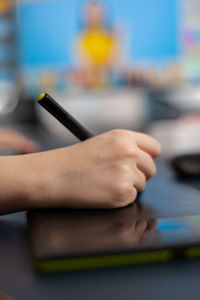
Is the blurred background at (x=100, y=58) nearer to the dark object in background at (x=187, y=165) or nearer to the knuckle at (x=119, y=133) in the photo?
the dark object in background at (x=187, y=165)

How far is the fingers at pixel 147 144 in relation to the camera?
47 centimetres

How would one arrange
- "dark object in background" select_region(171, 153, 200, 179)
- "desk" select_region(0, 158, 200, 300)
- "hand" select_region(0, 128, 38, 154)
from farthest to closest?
"hand" select_region(0, 128, 38, 154)
"dark object in background" select_region(171, 153, 200, 179)
"desk" select_region(0, 158, 200, 300)

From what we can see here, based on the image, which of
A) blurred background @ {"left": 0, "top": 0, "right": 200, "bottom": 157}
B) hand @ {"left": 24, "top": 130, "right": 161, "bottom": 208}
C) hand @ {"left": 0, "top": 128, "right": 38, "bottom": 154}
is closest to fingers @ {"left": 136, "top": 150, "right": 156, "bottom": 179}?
hand @ {"left": 24, "top": 130, "right": 161, "bottom": 208}

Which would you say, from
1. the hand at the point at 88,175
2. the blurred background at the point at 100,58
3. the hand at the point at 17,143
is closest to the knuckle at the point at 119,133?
the hand at the point at 88,175

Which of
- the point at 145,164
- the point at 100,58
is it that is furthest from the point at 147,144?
the point at 100,58

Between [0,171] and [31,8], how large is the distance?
2088 mm

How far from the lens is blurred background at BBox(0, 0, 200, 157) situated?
231cm

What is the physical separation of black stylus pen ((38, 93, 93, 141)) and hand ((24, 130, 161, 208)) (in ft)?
0.08

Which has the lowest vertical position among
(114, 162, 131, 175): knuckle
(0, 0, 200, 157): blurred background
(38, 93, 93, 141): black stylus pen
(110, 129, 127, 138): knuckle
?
(0, 0, 200, 157): blurred background

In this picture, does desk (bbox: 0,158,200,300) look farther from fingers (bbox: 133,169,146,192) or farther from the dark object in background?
the dark object in background

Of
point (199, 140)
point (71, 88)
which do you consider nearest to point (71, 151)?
point (199, 140)

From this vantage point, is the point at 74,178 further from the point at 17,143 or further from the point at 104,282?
the point at 17,143

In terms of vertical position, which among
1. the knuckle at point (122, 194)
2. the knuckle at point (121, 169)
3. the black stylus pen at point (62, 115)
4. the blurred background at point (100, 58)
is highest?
the black stylus pen at point (62, 115)

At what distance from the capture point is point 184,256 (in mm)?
312
